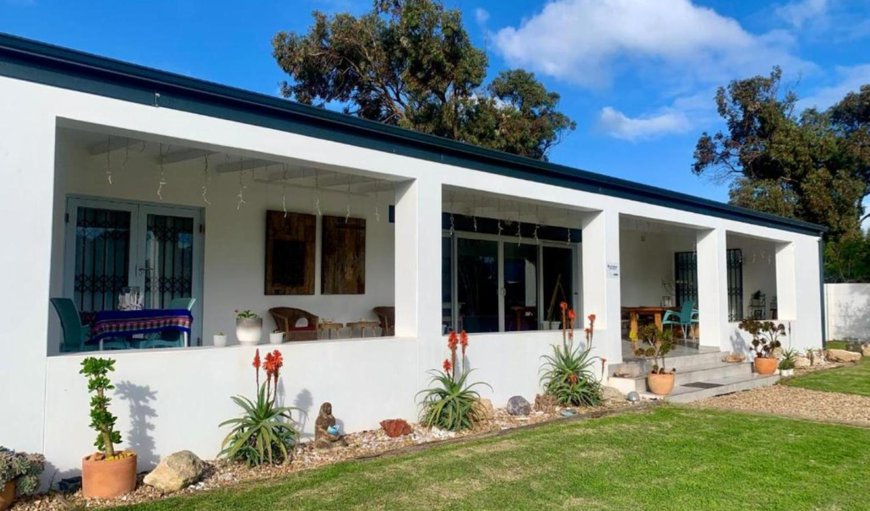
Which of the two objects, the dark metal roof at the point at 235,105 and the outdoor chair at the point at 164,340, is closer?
the dark metal roof at the point at 235,105

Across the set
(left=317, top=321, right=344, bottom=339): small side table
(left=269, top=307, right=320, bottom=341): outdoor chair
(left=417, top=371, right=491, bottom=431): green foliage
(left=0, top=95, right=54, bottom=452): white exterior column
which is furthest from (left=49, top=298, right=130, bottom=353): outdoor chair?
(left=317, top=321, right=344, bottom=339): small side table

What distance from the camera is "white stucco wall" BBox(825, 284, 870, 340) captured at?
1867 cm

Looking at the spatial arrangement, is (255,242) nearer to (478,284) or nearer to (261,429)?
A: (261,429)

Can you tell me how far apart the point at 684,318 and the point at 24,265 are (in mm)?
12332

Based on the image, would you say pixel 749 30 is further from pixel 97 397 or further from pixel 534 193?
pixel 97 397

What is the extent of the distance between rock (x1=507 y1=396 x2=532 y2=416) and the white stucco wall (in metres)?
15.2

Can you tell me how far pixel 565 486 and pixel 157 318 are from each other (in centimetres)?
406

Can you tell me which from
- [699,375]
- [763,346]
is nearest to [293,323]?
[699,375]

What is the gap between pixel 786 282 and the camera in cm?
1456

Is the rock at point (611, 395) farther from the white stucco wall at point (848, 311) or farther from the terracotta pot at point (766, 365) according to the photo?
the white stucco wall at point (848, 311)

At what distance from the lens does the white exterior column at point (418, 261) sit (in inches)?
286

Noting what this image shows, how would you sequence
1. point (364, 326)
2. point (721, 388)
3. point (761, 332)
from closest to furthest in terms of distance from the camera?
1. point (364, 326)
2. point (721, 388)
3. point (761, 332)

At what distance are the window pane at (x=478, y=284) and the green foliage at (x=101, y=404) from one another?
756cm

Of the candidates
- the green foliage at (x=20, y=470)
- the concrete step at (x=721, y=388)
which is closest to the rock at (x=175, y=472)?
the green foliage at (x=20, y=470)
